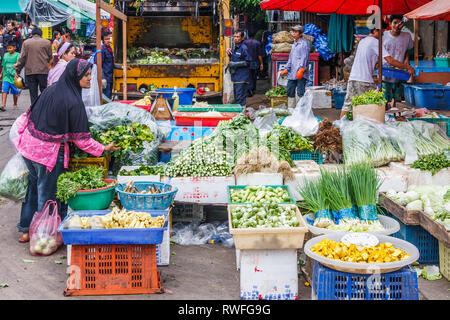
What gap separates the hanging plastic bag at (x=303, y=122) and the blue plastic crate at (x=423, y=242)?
2.11m

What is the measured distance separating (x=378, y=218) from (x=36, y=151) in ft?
10.6

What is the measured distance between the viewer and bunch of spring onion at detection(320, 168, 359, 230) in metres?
4.83

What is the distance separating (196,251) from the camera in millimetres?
5613

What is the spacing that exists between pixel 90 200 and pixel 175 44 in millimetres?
8310

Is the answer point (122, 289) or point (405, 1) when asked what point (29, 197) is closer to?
point (122, 289)

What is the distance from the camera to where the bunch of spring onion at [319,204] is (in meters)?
4.81

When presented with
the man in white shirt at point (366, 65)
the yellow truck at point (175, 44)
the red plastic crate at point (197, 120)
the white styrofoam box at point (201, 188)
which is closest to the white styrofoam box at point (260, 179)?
the white styrofoam box at point (201, 188)

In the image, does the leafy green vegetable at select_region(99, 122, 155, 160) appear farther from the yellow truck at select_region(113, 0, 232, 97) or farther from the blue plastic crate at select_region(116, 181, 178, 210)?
the yellow truck at select_region(113, 0, 232, 97)

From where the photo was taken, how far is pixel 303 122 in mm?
7035

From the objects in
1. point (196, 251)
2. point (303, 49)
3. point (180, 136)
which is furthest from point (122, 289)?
point (303, 49)

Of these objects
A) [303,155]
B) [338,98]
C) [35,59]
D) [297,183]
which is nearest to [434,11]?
[303,155]

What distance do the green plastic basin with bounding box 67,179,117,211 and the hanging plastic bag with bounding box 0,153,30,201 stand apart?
27.7 inches

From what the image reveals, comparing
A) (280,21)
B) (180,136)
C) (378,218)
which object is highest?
(280,21)

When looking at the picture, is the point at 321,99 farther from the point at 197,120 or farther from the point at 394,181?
the point at 394,181
